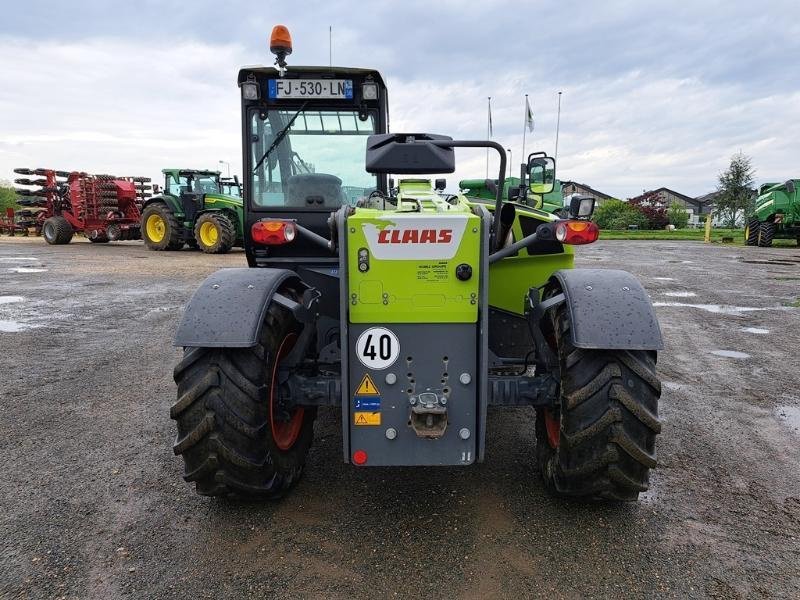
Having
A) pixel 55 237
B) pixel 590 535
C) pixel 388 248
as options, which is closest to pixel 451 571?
pixel 590 535

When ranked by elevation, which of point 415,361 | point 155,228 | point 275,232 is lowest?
point 415,361

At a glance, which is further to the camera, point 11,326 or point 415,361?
point 11,326

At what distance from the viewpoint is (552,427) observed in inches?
119

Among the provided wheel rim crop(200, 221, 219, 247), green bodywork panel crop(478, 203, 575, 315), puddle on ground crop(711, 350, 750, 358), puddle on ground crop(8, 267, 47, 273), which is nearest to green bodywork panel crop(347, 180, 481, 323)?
green bodywork panel crop(478, 203, 575, 315)

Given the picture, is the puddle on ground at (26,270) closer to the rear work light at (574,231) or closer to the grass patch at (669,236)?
the rear work light at (574,231)

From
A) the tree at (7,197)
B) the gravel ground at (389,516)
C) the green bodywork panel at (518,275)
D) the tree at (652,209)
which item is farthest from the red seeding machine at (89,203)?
the tree at (652,209)

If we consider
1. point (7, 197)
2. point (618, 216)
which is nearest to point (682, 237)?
point (618, 216)

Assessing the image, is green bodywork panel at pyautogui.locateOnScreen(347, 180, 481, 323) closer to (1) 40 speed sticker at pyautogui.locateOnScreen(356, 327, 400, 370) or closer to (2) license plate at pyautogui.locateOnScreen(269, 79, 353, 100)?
(1) 40 speed sticker at pyautogui.locateOnScreen(356, 327, 400, 370)

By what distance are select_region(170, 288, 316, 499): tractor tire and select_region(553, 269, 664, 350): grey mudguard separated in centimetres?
147

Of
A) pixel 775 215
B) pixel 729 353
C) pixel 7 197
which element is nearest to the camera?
pixel 729 353

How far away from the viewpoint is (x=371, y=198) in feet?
12.8

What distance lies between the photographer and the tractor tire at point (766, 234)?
2169cm

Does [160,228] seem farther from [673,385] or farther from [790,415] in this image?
[790,415]

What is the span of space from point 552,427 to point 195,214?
16.1 metres
